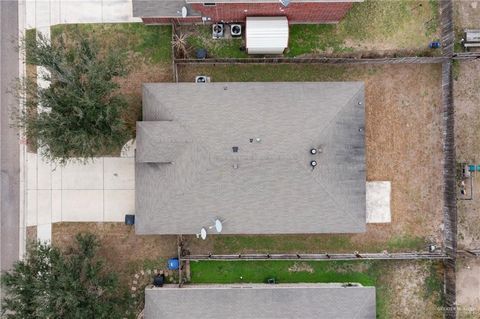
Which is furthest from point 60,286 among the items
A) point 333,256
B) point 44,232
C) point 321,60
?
point 321,60

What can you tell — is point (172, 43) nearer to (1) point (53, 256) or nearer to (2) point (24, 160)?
(2) point (24, 160)

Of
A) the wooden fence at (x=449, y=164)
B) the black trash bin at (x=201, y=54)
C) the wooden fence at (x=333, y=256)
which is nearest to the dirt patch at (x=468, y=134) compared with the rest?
the wooden fence at (x=449, y=164)

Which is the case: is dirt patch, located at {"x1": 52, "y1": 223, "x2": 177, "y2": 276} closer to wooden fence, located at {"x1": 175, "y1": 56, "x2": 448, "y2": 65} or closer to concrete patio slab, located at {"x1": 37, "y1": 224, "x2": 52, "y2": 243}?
concrete patio slab, located at {"x1": 37, "y1": 224, "x2": 52, "y2": 243}

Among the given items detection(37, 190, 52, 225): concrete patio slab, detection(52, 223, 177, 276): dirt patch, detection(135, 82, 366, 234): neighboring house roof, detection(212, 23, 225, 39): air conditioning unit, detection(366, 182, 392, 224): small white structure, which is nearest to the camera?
detection(135, 82, 366, 234): neighboring house roof

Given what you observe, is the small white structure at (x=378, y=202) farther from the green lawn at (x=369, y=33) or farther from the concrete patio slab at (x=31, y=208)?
the concrete patio slab at (x=31, y=208)

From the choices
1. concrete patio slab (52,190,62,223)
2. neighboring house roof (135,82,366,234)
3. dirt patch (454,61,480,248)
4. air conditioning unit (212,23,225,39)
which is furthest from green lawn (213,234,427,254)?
air conditioning unit (212,23,225,39)

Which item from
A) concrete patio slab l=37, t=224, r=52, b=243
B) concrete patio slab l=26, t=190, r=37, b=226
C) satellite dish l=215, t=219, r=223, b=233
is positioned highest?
concrete patio slab l=26, t=190, r=37, b=226
